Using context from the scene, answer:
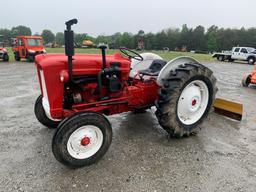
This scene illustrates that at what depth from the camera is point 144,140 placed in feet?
10.7

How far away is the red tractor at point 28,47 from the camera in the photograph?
1543 centimetres

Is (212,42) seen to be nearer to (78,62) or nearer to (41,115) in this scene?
(41,115)

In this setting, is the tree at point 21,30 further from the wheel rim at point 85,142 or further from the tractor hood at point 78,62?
the wheel rim at point 85,142

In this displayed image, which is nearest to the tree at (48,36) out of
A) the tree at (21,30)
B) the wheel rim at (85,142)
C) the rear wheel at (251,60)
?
the tree at (21,30)

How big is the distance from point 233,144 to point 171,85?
132 cm

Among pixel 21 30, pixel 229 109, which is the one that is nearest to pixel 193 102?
pixel 229 109

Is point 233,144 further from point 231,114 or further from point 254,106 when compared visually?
point 254,106

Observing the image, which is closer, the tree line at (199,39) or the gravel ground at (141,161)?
the gravel ground at (141,161)

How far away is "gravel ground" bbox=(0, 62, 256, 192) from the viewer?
7.41 feet

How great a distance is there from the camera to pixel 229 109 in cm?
413

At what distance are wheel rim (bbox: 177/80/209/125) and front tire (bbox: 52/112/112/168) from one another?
1336 millimetres

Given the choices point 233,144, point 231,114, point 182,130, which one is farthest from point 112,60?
point 231,114

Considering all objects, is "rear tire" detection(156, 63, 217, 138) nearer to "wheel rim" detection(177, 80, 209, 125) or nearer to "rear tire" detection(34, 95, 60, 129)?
"wheel rim" detection(177, 80, 209, 125)

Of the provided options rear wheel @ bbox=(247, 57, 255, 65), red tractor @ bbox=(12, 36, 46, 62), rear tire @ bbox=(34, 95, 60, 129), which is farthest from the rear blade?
rear wheel @ bbox=(247, 57, 255, 65)
